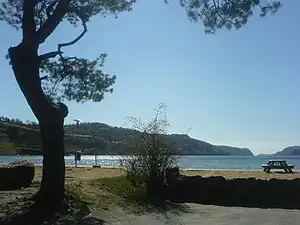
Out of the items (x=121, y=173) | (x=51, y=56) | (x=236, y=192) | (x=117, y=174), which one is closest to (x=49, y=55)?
(x=51, y=56)

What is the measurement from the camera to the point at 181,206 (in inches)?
598

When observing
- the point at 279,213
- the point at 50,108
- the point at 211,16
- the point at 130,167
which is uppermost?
the point at 211,16

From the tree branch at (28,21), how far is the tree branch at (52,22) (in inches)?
8.1

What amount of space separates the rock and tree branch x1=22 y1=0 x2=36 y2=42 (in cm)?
460

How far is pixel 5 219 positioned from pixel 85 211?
2.14 meters

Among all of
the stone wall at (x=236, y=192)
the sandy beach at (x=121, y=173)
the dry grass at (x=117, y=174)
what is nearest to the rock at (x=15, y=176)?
the dry grass at (x=117, y=174)

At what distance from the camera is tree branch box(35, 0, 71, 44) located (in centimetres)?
1280

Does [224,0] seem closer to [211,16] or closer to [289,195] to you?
[211,16]

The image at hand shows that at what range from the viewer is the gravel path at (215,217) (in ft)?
40.2

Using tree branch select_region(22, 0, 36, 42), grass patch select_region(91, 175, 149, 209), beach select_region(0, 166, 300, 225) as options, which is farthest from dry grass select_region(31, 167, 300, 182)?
tree branch select_region(22, 0, 36, 42)

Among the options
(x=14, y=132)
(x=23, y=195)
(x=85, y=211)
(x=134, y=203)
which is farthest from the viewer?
(x=14, y=132)

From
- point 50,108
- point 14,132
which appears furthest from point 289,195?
point 14,132

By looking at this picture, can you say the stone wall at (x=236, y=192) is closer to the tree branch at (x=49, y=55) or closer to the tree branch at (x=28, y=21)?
the tree branch at (x=49, y=55)

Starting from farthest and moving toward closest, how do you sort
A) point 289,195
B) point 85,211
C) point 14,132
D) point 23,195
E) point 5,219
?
point 14,132 → point 289,195 → point 23,195 → point 85,211 → point 5,219
